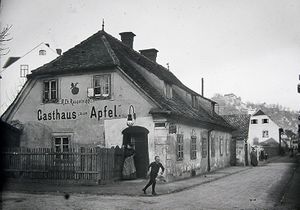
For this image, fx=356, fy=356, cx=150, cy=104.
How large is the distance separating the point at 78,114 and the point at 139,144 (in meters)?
3.64

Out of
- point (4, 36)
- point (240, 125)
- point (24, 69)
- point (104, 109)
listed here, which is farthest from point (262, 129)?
point (4, 36)

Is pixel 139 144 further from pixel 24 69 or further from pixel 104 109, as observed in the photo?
pixel 24 69

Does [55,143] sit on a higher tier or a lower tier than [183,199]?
higher

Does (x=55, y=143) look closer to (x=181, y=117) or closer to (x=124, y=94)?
(x=124, y=94)

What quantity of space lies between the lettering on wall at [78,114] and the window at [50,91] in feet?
2.26

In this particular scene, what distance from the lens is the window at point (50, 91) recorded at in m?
19.2

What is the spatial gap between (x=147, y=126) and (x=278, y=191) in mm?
6532

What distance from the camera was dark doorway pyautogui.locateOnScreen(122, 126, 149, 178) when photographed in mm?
17462

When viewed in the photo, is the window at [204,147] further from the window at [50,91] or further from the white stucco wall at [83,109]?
the window at [50,91]

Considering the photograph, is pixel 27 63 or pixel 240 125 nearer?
pixel 240 125

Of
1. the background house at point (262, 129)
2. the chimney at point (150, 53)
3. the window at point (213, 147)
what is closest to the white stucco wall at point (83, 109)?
the window at point (213, 147)

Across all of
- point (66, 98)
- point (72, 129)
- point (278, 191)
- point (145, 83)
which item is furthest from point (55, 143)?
point (278, 191)

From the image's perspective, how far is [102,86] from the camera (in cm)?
1833

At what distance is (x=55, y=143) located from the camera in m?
19.1
